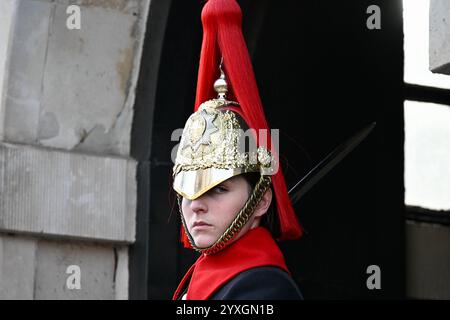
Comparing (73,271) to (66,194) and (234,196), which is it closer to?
(66,194)

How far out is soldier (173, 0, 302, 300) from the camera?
219 inches

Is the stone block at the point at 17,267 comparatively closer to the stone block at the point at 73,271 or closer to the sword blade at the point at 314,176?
the stone block at the point at 73,271

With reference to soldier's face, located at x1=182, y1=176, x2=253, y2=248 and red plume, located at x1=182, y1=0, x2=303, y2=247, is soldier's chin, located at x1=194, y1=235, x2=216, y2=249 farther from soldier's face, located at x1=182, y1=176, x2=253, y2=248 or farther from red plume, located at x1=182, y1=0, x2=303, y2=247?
red plume, located at x1=182, y1=0, x2=303, y2=247

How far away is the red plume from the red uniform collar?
0.33 feet

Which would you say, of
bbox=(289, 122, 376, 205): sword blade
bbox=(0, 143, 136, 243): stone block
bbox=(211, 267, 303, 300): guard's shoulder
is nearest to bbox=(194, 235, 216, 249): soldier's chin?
bbox=(211, 267, 303, 300): guard's shoulder

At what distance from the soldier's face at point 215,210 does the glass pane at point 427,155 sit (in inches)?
153

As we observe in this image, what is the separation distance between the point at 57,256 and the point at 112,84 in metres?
0.84

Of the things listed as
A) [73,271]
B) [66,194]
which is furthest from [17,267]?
[66,194]

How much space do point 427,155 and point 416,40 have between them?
0.64 meters

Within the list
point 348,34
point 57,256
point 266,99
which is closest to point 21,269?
point 57,256

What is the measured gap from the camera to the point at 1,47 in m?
8.02

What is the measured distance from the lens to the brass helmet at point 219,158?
5.62 meters

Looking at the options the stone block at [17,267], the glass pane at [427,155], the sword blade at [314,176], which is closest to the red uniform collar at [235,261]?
the sword blade at [314,176]
